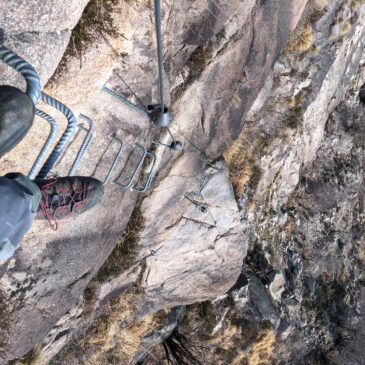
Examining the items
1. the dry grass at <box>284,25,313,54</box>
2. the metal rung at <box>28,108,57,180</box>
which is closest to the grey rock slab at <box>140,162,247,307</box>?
the metal rung at <box>28,108,57,180</box>

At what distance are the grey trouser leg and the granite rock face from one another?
2.49ft

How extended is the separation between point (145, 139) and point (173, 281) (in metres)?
2.25

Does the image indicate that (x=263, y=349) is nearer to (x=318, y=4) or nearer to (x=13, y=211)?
(x=13, y=211)

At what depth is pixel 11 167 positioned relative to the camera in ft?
9.51

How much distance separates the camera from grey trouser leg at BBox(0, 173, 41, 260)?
6.77ft

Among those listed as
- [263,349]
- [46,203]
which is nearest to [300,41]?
[46,203]

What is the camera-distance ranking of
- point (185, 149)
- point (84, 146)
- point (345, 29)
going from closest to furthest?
point (84, 146) → point (185, 149) → point (345, 29)

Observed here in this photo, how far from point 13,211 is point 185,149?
2397 mm

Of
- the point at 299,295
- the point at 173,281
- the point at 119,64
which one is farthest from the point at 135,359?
the point at 119,64

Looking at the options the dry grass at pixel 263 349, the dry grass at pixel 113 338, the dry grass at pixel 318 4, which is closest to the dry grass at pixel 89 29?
the dry grass at pixel 113 338

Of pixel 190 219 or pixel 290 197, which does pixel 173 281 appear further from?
pixel 290 197

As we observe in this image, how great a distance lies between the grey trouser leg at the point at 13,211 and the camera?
2.06 m

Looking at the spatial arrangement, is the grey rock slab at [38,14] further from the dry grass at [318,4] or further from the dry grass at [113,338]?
the dry grass at [318,4]

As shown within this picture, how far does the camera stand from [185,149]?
13.6 ft
